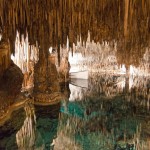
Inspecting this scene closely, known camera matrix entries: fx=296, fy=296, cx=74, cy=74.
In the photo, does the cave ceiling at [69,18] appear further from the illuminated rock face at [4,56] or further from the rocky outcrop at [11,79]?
the rocky outcrop at [11,79]

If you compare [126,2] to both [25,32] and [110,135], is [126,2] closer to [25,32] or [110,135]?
[25,32]

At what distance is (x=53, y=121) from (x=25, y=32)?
7.36 ft

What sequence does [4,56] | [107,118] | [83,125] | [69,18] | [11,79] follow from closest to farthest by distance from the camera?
[69,18]
[4,56]
[11,79]
[83,125]
[107,118]

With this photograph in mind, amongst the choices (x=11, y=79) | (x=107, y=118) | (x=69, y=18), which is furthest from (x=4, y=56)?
(x=107, y=118)

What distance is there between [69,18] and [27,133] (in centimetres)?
Result: 247

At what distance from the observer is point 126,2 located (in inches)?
206

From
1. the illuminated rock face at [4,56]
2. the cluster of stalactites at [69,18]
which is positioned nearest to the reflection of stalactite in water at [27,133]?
the illuminated rock face at [4,56]

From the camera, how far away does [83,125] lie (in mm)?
6719

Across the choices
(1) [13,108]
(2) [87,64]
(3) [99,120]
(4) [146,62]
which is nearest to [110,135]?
(3) [99,120]

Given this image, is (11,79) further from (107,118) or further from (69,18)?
(107,118)

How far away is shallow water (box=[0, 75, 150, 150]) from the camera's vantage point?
543 centimetres

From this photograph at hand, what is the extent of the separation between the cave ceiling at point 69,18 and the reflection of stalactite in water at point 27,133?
1740mm

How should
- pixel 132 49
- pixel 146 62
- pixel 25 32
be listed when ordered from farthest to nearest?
pixel 146 62
pixel 132 49
pixel 25 32

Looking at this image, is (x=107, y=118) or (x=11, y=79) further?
(x=107, y=118)
